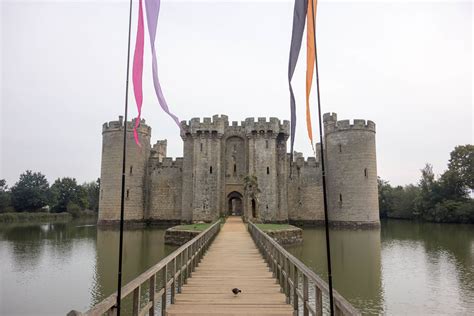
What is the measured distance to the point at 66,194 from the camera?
60000mm

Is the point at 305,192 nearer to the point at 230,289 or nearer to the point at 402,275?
the point at 402,275

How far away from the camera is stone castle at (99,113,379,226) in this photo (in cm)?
3069

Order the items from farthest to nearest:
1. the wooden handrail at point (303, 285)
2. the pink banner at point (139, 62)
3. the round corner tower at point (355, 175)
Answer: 1. the round corner tower at point (355, 175)
2. the pink banner at point (139, 62)
3. the wooden handrail at point (303, 285)

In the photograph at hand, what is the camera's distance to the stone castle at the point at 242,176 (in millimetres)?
30686

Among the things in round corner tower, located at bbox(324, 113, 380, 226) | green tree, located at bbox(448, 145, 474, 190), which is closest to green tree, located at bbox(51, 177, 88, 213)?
round corner tower, located at bbox(324, 113, 380, 226)

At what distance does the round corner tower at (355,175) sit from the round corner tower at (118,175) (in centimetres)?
1679

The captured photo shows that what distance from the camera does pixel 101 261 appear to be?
1484 cm

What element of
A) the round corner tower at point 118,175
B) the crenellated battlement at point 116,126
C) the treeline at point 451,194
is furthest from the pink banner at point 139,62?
the treeline at point 451,194

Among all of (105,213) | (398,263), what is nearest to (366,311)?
(398,263)

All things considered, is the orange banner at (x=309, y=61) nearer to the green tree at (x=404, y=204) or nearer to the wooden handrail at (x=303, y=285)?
the wooden handrail at (x=303, y=285)

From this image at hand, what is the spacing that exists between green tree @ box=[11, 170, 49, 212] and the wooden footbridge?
165 ft

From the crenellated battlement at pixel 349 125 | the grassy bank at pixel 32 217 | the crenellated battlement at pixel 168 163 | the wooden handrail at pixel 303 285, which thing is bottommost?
the grassy bank at pixel 32 217

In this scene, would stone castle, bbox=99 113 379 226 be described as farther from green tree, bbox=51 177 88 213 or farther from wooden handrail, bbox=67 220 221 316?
green tree, bbox=51 177 88 213

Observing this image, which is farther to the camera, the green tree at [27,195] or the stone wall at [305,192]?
the green tree at [27,195]
